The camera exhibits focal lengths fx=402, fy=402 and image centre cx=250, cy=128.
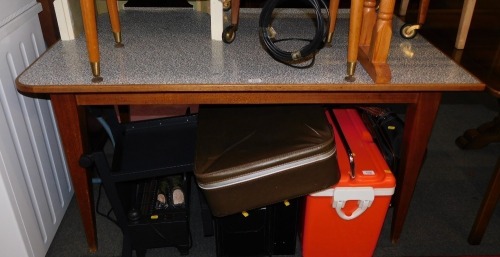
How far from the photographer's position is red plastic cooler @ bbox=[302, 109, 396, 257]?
45.3 inches

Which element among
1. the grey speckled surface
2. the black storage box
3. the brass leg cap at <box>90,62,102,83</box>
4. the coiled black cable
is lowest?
the black storage box

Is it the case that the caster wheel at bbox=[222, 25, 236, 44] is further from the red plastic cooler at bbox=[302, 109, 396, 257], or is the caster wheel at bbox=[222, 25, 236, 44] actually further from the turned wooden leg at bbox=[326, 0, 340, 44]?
the red plastic cooler at bbox=[302, 109, 396, 257]

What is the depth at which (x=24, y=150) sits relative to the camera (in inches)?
45.4

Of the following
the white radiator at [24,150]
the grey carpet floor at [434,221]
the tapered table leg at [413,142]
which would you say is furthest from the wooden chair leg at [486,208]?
the white radiator at [24,150]

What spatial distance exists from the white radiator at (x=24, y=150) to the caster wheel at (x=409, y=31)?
1.18 metres

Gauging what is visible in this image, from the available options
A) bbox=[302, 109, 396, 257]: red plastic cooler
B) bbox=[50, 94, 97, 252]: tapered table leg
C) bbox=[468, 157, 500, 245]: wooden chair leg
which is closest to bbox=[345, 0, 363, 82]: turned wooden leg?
bbox=[302, 109, 396, 257]: red plastic cooler

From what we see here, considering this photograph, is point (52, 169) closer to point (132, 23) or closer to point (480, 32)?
point (132, 23)

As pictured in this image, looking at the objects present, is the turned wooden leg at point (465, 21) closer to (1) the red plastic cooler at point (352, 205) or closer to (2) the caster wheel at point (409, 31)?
(2) the caster wheel at point (409, 31)

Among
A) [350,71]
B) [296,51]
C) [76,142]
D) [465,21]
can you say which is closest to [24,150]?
[76,142]

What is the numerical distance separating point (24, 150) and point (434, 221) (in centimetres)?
142

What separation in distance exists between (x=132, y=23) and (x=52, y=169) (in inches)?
23.0

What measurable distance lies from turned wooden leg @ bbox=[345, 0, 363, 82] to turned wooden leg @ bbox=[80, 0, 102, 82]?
0.63m

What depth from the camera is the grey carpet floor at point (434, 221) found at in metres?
1.39

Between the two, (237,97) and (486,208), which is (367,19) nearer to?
(237,97)
